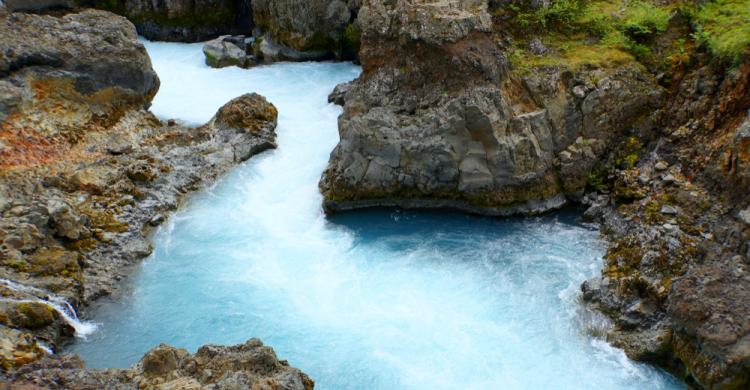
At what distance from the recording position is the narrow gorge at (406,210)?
13.0m

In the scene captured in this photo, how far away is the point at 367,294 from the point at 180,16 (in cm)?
2274

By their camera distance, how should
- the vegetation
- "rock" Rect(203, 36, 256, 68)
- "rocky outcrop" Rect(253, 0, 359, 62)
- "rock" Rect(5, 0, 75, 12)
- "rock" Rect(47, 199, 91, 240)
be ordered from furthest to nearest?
"rock" Rect(203, 36, 256, 68)
"rocky outcrop" Rect(253, 0, 359, 62)
"rock" Rect(5, 0, 75, 12)
the vegetation
"rock" Rect(47, 199, 91, 240)

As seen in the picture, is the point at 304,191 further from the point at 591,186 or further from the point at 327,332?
the point at 591,186

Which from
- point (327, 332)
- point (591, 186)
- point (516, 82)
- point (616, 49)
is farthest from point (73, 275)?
point (616, 49)

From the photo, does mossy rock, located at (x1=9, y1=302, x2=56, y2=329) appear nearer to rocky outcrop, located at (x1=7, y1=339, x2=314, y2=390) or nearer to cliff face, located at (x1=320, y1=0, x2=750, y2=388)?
rocky outcrop, located at (x1=7, y1=339, x2=314, y2=390)

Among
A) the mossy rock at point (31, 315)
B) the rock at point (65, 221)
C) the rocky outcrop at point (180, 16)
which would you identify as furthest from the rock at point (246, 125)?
the rocky outcrop at point (180, 16)

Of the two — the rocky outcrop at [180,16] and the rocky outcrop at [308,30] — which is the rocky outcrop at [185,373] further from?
the rocky outcrop at [180,16]

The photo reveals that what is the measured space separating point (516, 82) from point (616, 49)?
371 centimetres

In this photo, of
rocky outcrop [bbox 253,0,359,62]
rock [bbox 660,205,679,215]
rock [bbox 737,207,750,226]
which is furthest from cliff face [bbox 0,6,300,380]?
rock [bbox 660,205,679,215]

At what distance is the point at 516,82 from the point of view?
1883cm

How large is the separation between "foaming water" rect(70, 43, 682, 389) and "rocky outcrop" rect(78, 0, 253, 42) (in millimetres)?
14411

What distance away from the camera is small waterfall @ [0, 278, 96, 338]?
46.3ft

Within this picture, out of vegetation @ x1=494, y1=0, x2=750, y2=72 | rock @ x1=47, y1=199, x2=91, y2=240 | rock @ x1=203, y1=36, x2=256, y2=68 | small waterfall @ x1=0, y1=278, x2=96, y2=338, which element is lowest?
small waterfall @ x1=0, y1=278, x2=96, y2=338

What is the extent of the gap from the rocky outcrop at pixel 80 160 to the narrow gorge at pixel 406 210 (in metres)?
0.07
